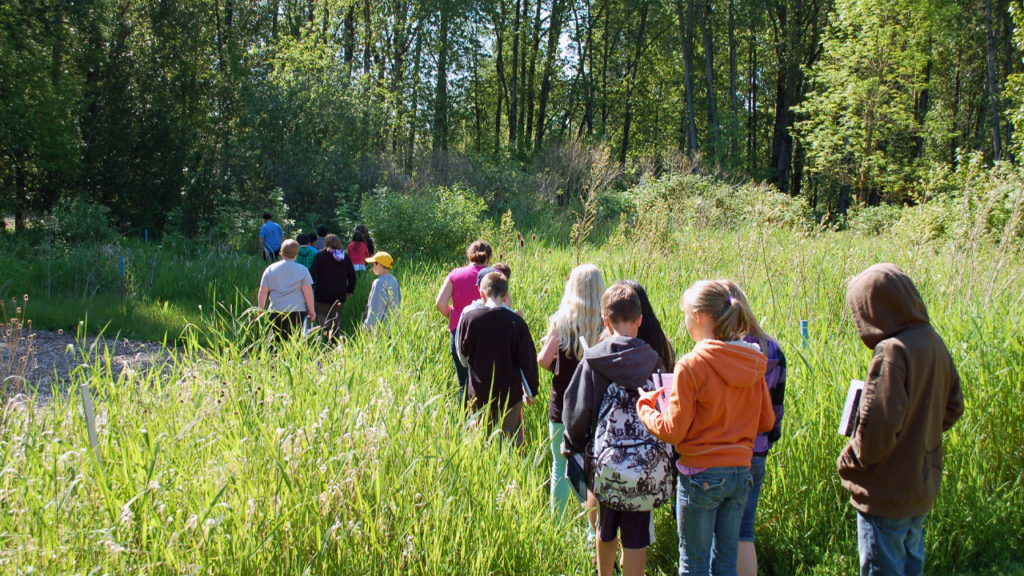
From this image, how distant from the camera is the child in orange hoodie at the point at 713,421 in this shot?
258cm

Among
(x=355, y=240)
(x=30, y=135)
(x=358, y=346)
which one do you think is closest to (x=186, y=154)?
(x=30, y=135)

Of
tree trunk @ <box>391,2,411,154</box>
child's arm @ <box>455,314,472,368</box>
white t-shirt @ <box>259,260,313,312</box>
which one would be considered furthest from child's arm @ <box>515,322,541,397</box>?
tree trunk @ <box>391,2,411,154</box>

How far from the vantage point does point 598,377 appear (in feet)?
9.39

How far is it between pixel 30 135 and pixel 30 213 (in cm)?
251

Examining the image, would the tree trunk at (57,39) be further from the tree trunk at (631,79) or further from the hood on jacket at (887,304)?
the tree trunk at (631,79)

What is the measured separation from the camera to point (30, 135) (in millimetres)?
15914

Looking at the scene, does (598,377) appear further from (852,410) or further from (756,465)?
(852,410)

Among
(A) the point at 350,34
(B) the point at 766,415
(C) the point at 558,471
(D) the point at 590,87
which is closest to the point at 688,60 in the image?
(D) the point at 590,87

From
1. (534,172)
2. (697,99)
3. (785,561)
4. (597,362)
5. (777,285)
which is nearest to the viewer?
(597,362)

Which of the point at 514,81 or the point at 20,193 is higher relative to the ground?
the point at 514,81

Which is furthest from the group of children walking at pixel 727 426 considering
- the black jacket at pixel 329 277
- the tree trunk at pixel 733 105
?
the tree trunk at pixel 733 105

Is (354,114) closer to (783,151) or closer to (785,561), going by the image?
(785,561)

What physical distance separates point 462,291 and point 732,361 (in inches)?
120

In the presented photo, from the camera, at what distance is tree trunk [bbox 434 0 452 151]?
29594 millimetres
